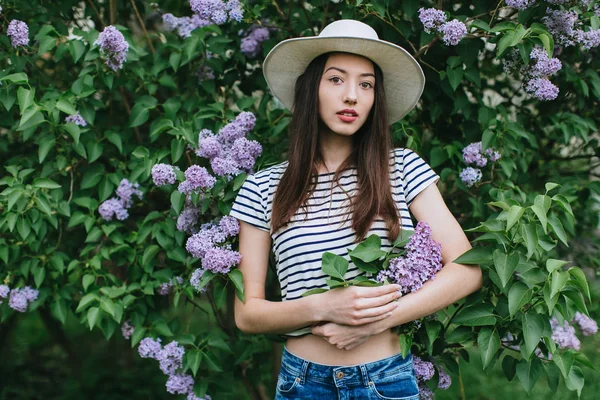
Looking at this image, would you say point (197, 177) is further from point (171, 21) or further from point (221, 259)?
→ point (171, 21)

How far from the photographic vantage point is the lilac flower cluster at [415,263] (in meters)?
1.81

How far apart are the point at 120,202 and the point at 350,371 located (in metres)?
1.20

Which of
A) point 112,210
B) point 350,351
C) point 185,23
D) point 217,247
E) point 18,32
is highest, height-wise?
point 185,23

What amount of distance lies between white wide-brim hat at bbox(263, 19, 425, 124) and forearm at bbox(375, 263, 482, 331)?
630mm

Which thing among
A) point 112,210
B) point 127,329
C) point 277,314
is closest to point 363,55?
point 277,314

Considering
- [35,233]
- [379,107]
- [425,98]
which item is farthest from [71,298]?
[425,98]

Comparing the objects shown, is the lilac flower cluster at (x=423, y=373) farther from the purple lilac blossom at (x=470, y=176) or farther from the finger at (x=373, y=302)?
the purple lilac blossom at (x=470, y=176)

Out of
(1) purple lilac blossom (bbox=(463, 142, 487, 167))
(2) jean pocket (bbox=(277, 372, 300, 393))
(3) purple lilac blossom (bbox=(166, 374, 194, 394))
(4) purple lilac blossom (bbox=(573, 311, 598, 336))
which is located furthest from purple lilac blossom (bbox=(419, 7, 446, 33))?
(3) purple lilac blossom (bbox=(166, 374, 194, 394))

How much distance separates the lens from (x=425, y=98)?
2.67 meters

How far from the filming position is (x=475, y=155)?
8.02 feet

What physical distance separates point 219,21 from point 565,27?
1.25 meters

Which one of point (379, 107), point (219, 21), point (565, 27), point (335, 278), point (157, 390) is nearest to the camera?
point (335, 278)

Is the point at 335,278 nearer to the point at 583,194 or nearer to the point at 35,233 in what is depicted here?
the point at 35,233

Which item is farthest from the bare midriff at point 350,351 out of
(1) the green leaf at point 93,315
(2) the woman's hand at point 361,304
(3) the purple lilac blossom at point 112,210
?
(3) the purple lilac blossom at point 112,210
